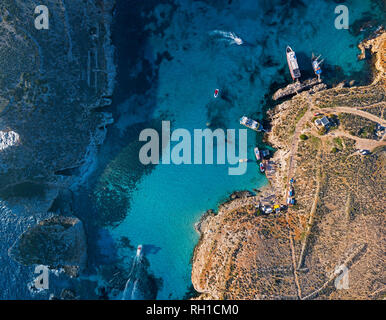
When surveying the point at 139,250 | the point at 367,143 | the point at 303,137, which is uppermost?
the point at 303,137

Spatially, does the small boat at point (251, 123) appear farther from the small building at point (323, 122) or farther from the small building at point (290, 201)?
the small building at point (290, 201)

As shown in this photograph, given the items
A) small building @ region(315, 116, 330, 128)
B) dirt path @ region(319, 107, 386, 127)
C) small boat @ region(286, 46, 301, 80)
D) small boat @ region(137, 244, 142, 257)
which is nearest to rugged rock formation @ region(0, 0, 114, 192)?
small boat @ region(137, 244, 142, 257)

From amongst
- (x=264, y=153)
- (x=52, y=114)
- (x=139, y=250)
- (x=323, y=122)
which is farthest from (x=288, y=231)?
(x=52, y=114)

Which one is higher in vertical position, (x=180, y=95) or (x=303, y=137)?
(x=180, y=95)

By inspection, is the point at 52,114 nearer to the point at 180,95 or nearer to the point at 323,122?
the point at 180,95

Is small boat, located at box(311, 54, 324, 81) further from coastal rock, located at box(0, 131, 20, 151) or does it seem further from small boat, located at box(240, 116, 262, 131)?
coastal rock, located at box(0, 131, 20, 151)
